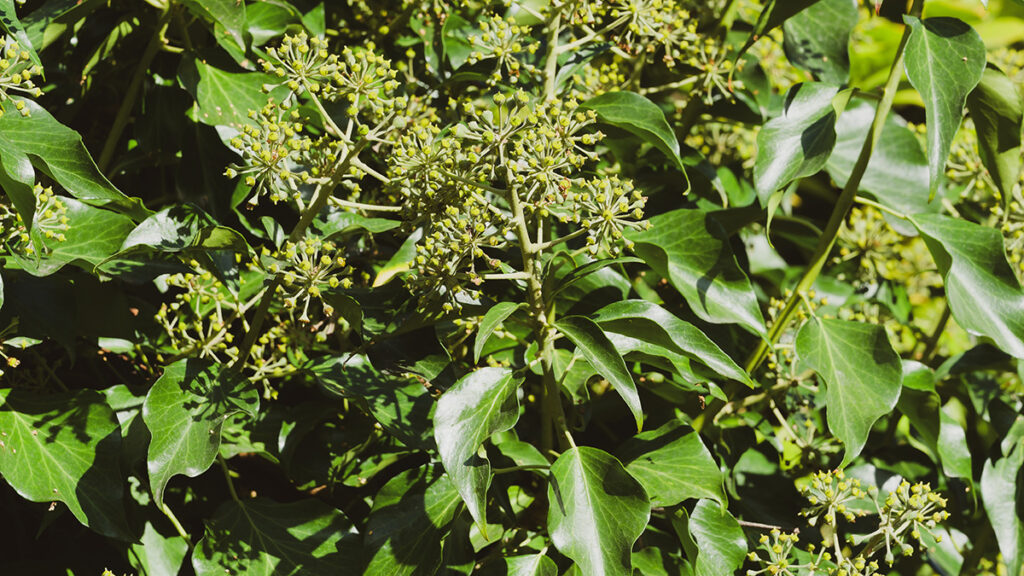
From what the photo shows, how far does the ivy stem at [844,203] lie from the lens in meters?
1.75

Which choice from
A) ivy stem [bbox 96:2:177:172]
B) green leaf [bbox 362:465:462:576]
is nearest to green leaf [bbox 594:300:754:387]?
green leaf [bbox 362:465:462:576]

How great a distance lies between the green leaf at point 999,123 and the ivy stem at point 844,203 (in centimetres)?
16

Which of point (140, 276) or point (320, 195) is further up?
point (320, 195)

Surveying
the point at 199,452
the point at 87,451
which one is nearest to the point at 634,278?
the point at 199,452

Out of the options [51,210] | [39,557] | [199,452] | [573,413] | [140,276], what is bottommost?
[39,557]

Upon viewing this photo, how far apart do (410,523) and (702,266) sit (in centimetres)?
76

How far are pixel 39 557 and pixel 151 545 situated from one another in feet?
0.95

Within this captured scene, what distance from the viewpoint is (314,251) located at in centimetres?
140

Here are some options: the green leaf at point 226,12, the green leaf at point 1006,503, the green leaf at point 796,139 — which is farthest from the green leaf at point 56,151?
the green leaf at point 1006,503

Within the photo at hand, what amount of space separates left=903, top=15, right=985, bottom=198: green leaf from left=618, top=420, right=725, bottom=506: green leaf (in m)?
0.63

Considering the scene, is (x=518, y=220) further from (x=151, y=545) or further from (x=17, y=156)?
(x=151, y=545)

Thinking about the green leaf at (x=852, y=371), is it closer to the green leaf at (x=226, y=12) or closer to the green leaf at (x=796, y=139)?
the green leaf at (x=796, y=139)

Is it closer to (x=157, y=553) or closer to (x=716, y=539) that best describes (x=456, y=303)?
(x=716, y=539)

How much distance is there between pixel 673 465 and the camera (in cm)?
164
